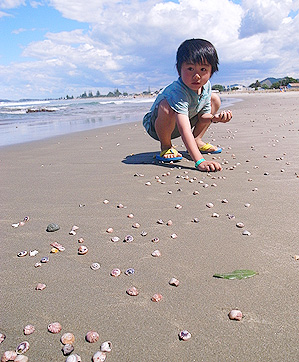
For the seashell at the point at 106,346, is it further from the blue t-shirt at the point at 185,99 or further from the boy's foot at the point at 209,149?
the boy's foot at the point at 209,149

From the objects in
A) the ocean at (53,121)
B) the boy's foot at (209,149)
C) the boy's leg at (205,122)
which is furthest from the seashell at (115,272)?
the ocean at (53,121)

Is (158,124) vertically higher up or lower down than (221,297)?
higher up

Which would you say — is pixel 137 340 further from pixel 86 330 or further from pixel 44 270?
pixel 44 270

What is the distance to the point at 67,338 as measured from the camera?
1.35 m

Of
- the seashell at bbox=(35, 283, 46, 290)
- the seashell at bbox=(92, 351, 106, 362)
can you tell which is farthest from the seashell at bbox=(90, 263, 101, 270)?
the seashell at bbox=(92, 351, 106, 362)

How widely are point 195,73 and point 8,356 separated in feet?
12.2

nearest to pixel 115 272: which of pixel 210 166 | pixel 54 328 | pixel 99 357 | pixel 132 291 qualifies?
pixel 132 291

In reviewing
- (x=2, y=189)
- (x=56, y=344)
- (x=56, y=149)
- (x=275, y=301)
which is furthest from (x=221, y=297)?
(x=56, y=149)

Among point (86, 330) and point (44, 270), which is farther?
point (44, 270)

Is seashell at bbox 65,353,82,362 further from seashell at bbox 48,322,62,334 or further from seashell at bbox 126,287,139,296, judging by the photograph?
seashell at bbox 126,287,139,296

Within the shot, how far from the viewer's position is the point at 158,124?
4805mm

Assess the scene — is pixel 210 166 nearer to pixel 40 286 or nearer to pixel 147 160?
pixel 147 160

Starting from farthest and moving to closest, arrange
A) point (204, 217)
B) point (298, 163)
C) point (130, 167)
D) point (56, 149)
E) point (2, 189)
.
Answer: point (56, 149) → point (130, 167) → point (298, 163) → point (2, 189) → point (204, 217)

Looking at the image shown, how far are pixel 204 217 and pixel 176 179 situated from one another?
1277 millimetres
